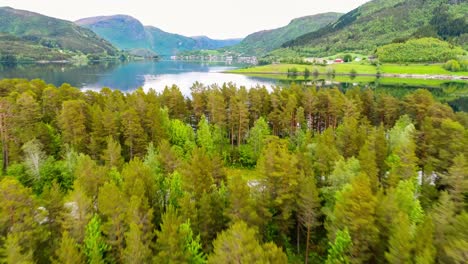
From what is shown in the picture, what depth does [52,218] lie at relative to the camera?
35875 millimetres

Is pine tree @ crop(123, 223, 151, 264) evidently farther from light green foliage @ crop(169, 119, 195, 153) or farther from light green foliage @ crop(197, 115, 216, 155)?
light green foliage @ crop(169, 119, 195, 153)

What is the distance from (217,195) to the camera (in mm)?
40312

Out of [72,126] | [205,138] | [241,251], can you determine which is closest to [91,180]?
[241,251]

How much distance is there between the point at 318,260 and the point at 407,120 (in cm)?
4174

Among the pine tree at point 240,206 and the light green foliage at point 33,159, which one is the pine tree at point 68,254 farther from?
the light green foliage at point 33,159

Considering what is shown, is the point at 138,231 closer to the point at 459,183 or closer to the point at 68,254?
the point at 68,254

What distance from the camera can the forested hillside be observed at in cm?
2992

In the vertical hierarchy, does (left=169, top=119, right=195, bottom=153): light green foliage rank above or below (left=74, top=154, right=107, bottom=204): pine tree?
below

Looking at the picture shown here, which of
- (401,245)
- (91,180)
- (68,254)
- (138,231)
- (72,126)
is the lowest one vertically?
(68,254)

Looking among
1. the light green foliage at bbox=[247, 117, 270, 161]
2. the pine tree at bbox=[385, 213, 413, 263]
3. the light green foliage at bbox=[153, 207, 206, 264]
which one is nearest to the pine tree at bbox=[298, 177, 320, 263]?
the pine tree at bbox=[385, 213, 413, 263]

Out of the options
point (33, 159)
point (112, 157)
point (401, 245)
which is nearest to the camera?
point (401, 245)

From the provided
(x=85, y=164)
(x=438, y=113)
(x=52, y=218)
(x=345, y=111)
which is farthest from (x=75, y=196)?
(x=438, y=113)

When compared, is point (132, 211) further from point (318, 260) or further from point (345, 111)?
point (345, 111)

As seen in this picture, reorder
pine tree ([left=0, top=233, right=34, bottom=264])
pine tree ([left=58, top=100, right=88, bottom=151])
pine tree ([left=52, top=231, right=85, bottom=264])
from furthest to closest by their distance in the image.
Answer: pine tree ([left=58, top=100, right=88, bottom=151]), pine tree ([left=52, top=231, right=85, bottom=264]), pine tree ([left=0, top=233, right=34, bottom=264])
